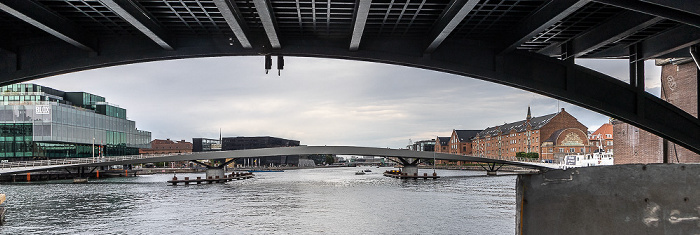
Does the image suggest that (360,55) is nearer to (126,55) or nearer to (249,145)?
(126,55)

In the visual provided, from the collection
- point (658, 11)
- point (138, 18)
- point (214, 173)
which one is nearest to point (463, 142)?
point (214, 173)

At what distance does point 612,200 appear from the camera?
3.86 meters

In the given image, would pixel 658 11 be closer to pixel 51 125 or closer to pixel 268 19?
pixel 268 19

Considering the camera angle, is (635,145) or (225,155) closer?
(635,145)

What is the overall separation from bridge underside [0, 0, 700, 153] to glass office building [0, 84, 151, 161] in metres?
84.7

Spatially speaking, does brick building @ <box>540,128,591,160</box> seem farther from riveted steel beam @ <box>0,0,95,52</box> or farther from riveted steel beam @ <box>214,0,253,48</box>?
riveted steel beam @ <box>0,0,95,52</box>

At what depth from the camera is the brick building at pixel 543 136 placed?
12862 cm

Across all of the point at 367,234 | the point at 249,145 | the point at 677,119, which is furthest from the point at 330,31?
the point at 249,145

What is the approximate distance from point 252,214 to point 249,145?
152 meters

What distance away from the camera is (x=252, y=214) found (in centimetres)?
3638

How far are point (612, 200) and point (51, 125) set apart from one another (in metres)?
98.6

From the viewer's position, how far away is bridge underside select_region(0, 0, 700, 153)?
12.0 meters

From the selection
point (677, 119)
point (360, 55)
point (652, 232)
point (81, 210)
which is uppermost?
point (360, 55)

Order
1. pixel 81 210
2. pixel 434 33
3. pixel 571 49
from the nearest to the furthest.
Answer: pixel 434 33 → pixel 571 49 → pixel 81 210
